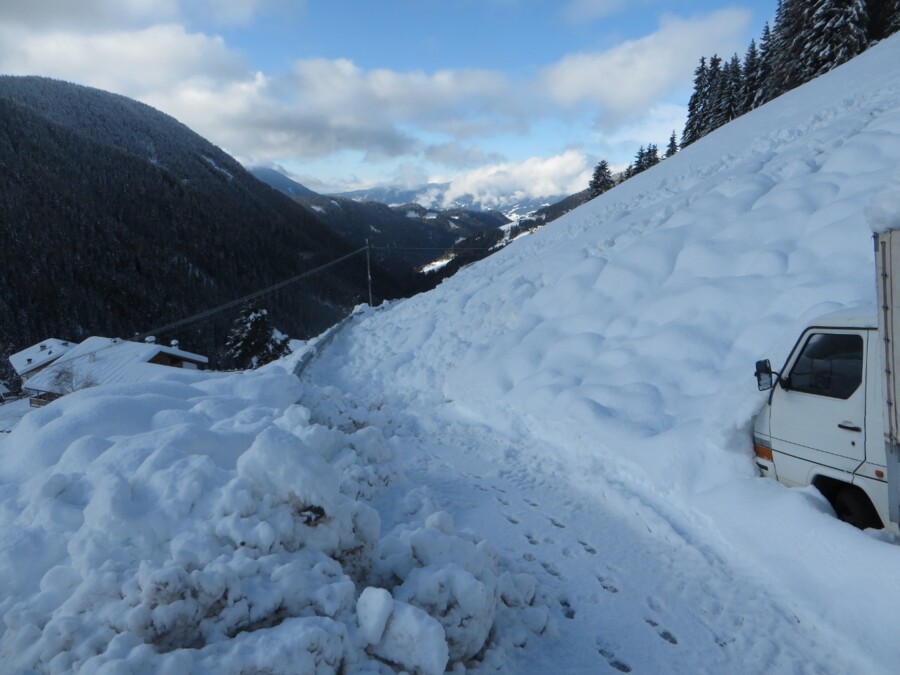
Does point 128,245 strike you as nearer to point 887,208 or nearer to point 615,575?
point 615,575

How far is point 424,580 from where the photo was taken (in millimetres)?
3133

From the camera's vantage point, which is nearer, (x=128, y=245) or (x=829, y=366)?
(x=829, y=366)

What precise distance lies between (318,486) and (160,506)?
1194mm

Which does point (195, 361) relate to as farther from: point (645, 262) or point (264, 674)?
point (264, 674)

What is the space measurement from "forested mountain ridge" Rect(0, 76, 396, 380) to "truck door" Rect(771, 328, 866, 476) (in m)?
76.6

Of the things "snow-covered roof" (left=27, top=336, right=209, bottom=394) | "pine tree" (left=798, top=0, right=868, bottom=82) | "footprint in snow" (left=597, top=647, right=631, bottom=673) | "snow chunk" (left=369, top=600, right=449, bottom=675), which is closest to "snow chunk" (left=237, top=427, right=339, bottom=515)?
"snow chunk" (left=369, top=600, right=449, bottom=675)

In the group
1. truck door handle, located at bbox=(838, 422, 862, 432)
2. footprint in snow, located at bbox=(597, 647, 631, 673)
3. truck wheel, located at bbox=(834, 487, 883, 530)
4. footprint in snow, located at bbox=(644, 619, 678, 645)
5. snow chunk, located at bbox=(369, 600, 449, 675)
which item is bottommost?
footprint in snow, located at bbox=(597, 647, 631, 673)

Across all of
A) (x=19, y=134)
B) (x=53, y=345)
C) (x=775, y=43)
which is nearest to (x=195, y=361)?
(x=53, y=345)

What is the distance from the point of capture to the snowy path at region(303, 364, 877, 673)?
3336 millimetres

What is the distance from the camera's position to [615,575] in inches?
167

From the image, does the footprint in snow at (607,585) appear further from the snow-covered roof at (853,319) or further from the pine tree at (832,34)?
the pine tree at (832,34)

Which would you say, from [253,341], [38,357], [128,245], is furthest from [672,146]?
[128,245]

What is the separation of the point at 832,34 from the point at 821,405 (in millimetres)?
35376

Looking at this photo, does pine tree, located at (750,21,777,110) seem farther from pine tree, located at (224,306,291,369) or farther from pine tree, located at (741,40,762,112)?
A: pine tree, located at (224,306,291,369)
